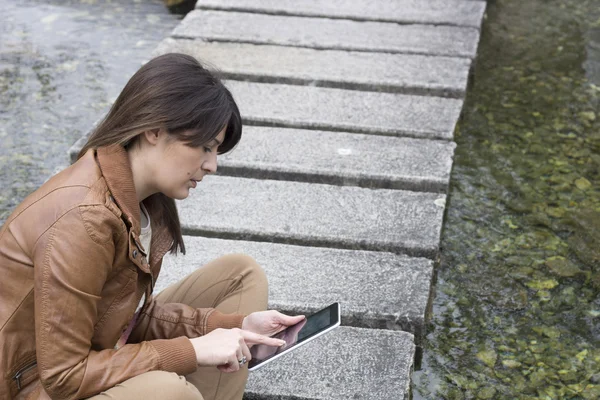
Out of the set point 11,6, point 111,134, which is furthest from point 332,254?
point 11,6

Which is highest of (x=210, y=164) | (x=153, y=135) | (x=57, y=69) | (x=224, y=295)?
(x=153, y=135)

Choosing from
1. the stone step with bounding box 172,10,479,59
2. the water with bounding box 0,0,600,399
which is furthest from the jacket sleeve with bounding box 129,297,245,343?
the stone step with bounding box 172,10,479,59

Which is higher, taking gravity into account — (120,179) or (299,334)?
(120,179)

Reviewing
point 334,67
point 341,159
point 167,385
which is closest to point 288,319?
point 167,385

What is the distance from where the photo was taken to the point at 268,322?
2480mm

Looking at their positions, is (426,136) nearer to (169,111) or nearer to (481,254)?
(481,254)

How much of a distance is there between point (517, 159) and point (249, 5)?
2.51m

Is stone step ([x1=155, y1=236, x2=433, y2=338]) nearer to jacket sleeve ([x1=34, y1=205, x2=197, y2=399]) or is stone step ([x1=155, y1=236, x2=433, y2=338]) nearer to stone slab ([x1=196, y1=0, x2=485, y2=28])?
jacket sleeve ([x1=34, y1=205, x2=197, y2=399])

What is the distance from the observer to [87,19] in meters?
6.63

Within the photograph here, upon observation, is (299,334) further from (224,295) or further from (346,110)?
(346,110)

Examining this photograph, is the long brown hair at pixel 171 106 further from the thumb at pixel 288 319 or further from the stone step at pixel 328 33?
the stone step at pixel 328 33

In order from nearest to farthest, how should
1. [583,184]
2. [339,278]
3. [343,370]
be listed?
[343,370] < [339,278] < [583,184]

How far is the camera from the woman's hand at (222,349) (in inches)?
88.3

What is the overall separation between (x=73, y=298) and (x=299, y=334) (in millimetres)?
679
